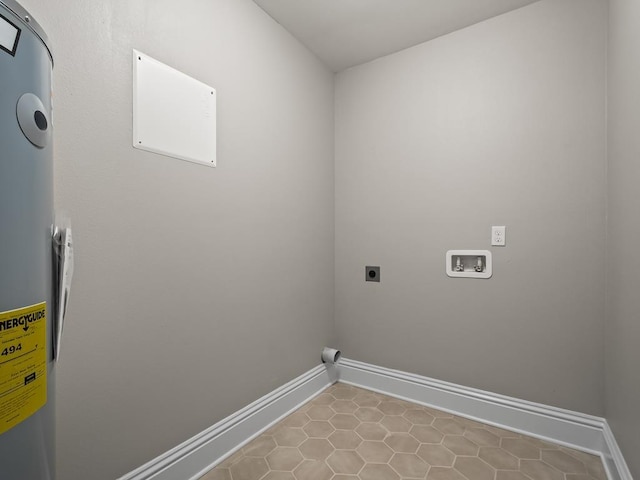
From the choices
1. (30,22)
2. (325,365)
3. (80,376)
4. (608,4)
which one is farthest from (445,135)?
(80,376)

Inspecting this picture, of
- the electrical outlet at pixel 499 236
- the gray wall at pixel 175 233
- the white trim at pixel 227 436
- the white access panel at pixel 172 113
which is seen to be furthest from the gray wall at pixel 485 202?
the white access panel at pixel 172 113

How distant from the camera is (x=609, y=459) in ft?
4.58

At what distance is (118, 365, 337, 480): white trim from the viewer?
1.27m

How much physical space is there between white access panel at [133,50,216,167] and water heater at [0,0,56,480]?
0.68 meters

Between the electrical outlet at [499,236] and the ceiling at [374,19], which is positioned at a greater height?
the ceiling at [374,19]

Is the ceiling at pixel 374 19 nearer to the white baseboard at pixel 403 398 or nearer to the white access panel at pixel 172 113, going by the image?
the white access panel at pixel 172 113

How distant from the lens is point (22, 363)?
20.0 inches

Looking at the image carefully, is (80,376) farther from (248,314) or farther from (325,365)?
(325,365)

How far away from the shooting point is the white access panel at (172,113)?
123cm

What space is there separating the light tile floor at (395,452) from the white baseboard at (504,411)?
0.05m

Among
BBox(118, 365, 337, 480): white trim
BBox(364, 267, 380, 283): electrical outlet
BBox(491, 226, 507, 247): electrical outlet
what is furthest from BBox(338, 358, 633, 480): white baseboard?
BBox(491, 226, 507, 247): electrical outlet

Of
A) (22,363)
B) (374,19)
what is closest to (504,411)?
(22,363)

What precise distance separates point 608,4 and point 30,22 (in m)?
2.28

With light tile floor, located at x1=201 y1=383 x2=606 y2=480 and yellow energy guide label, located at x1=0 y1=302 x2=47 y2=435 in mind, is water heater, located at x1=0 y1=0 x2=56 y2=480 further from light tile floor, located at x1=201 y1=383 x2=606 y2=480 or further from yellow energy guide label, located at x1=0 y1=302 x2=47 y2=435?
light tile floor, located at x1=201 y1=383 x2=606 y2=480
